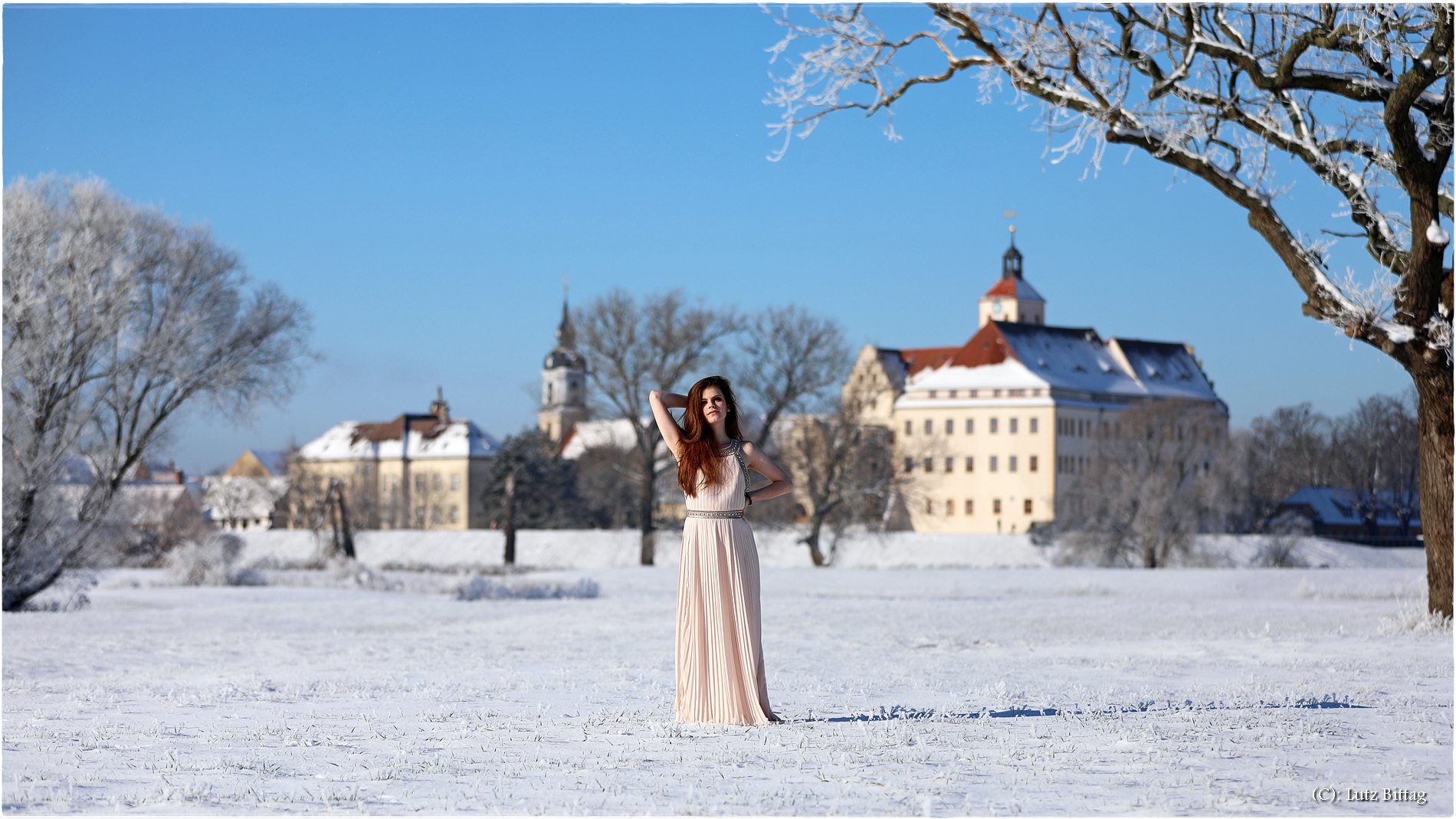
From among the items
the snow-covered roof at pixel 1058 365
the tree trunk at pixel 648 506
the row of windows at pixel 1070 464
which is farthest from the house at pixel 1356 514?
the tree trunk at pixel 648 506

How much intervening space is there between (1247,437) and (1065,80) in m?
75.8

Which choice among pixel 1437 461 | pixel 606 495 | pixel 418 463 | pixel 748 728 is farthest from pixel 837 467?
pixel 418 463

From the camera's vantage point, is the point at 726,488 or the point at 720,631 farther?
the point at 726,488

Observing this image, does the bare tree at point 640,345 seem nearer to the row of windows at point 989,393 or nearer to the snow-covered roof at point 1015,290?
the row of windows at point 989,393

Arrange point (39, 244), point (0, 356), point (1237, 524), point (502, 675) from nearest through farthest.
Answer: point (502, 675), point (0, 356), point (39, 244), point (1237, 524)

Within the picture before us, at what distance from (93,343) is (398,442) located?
12699 cm

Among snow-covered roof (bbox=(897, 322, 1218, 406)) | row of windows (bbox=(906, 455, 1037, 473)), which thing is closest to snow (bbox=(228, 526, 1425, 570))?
row of windows (bbox=(906, 455, 1037, 473))

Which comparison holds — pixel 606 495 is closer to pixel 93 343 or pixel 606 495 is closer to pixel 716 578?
pixel 93 343

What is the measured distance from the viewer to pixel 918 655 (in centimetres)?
1578

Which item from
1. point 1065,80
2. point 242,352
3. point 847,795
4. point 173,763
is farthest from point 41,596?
point 847,795

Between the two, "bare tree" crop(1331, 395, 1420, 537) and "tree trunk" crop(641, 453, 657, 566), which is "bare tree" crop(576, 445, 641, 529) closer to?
"tree trunk" crop(641, 453, 657, 566)

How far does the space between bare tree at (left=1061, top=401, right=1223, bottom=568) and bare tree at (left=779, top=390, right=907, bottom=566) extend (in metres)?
8.36

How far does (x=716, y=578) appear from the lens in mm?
8594

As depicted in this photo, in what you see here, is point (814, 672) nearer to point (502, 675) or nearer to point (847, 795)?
point (502, 675)
